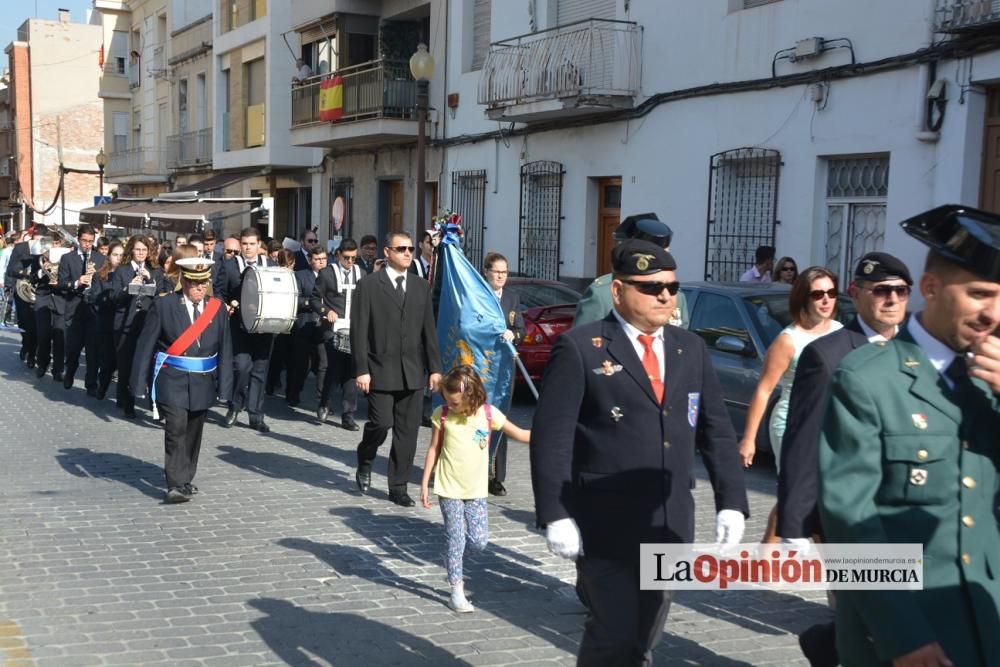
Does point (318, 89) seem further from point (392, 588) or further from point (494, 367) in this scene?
point (392, 588)

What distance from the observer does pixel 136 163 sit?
41.6 m

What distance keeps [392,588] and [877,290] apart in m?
3.00

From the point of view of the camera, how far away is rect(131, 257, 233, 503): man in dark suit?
26.1ft

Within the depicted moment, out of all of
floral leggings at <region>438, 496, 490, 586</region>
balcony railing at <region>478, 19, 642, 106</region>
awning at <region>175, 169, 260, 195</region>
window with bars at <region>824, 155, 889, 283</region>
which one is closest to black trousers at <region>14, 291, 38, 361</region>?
balcony railing at <region>478, 19, 642, 106</region>

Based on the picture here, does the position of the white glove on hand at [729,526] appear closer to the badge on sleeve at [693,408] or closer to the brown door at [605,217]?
the badge on sleeve at [693,408]

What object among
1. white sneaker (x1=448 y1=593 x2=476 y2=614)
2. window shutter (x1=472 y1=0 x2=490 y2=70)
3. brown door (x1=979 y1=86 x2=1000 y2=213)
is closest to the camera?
white sneaker (x1=448 y1=593 x2=476 y2=614)

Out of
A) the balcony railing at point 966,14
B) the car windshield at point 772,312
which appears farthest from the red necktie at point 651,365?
the balcony railing at point 966,14

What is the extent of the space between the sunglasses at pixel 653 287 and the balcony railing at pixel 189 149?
107 ft

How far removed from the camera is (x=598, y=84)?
55.6 feet

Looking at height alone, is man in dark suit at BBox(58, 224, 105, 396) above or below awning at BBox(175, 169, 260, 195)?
below

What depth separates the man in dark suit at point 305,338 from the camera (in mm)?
12344

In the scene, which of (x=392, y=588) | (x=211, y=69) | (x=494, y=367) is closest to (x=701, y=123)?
(x=494, y=367)

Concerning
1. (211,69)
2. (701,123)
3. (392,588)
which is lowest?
(392,588)

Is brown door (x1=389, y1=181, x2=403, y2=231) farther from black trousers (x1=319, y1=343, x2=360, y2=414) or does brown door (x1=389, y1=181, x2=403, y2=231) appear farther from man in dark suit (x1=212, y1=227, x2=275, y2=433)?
black trousers (x1=319, y1=343, x2=360, y2=414)
